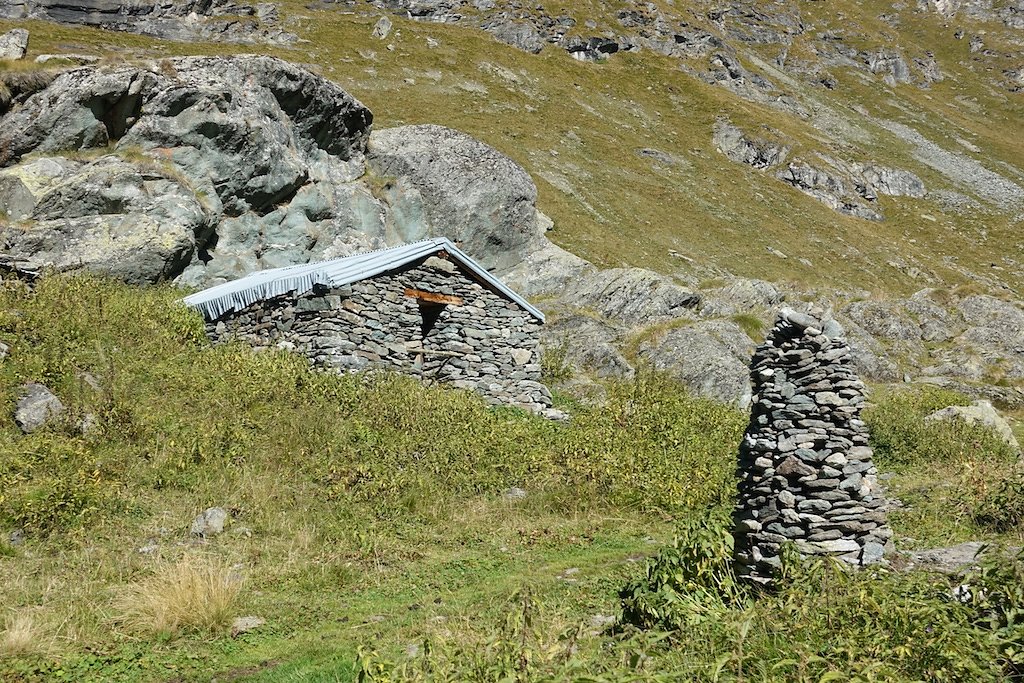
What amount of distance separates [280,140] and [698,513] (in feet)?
80.3

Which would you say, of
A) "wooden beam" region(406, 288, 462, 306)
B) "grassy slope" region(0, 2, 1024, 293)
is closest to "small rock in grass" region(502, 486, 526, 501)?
"wooden beam" region(406, 288, 462, 306)

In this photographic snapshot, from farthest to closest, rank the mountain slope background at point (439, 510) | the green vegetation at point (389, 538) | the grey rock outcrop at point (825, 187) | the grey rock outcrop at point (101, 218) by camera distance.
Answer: the grey rock outcrop at point (825, 187)
the grey rock outcrop at point (101, 218)
the mountain slope background at point (439, 510)
the green vegetation at point (389, 538)

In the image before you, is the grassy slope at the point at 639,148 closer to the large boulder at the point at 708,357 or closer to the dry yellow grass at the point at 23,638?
the large boulder at the point at 708,357

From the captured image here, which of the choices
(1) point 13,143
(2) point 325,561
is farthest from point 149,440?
(1) point 13,143

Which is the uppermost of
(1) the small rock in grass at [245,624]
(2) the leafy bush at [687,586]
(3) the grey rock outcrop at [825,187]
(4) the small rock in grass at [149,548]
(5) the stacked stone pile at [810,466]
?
(5) the stacked stone pile at [810,466]

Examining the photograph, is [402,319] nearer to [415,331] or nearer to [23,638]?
[415,331]

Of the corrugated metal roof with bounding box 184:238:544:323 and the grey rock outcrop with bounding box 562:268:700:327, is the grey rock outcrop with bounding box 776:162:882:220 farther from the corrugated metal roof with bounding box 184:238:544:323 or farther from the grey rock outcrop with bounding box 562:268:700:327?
the corrugated metal roof with bounding box 184:238:544:323

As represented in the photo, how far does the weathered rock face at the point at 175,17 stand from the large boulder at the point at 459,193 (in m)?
43.3

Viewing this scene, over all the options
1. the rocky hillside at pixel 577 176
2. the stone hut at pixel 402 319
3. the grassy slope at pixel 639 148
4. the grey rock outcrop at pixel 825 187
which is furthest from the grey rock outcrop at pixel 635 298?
the grey rock outcrop at pixel 825 187

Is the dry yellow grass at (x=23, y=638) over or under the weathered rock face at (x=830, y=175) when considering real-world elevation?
over

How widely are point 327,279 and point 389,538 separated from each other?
9.27m

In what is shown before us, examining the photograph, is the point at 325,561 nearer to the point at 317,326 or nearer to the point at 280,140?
the point at 317,326

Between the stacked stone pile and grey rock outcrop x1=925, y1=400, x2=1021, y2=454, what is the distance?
11.6 m

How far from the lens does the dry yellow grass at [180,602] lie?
21.9ft
